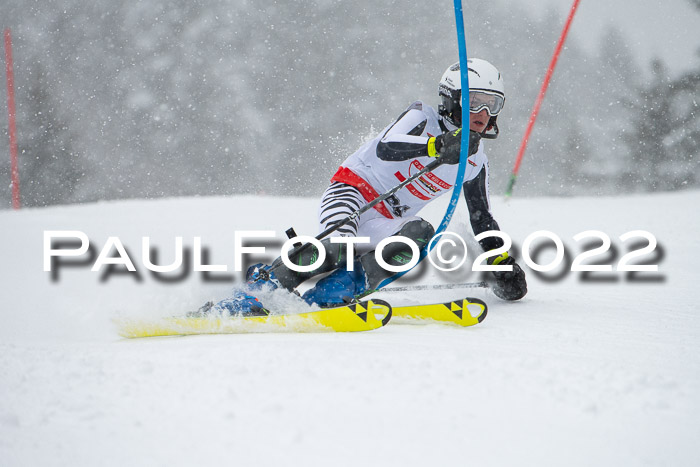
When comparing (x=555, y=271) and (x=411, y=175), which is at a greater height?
(x=411, y=175)

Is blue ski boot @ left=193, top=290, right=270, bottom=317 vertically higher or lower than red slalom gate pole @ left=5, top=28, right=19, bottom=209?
lower

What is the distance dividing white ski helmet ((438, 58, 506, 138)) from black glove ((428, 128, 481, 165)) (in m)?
0.32

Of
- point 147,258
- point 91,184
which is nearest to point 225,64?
point 91,184

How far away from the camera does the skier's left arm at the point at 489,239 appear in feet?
11.8

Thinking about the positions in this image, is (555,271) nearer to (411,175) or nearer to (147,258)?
(411,175)

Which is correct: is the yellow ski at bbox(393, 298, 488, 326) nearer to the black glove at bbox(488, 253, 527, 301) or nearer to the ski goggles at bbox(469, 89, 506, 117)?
the black glove at bbox(488, 253, 527, 301)

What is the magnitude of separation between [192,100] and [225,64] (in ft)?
5.91

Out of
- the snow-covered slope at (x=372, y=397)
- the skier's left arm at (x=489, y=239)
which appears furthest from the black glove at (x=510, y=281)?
the snow-covered slope at (x=372, y=397)

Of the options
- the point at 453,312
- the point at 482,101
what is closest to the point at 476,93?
the point at 482,101

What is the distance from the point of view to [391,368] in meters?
1.77

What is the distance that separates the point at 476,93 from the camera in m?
3.28

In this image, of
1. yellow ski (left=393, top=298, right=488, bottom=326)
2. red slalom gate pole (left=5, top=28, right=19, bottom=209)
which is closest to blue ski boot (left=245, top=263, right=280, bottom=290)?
yellow ski (left=393, top=298, right=488, bottom=326)

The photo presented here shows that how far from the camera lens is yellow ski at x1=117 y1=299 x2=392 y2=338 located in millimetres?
2619

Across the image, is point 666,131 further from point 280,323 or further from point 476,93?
point 280,323
